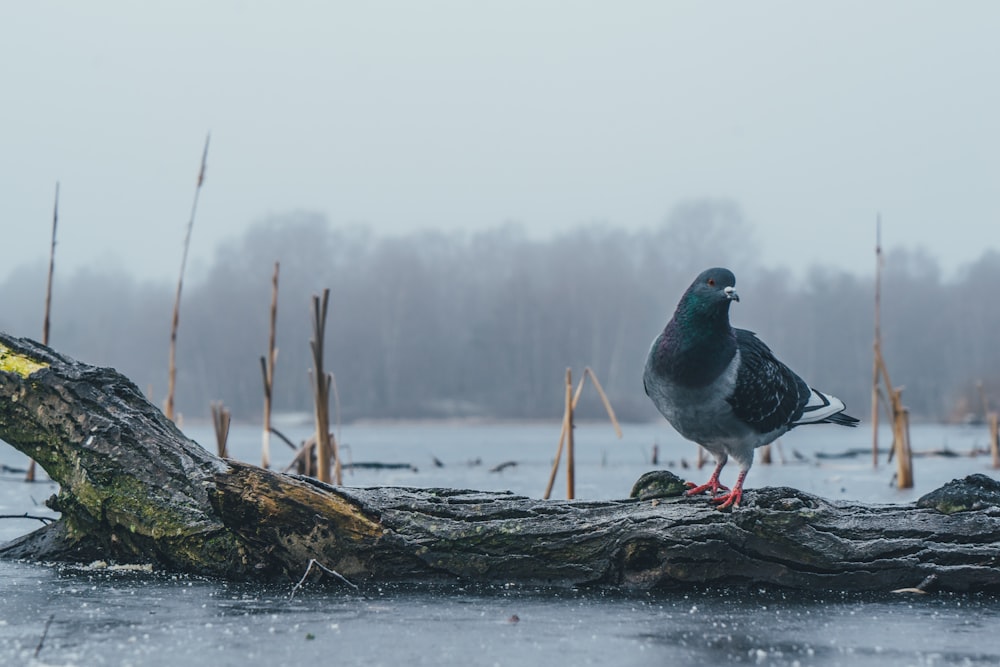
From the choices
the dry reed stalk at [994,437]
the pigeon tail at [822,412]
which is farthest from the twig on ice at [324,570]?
the dry reed stalk at [994,437]

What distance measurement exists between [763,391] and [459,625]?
224cm

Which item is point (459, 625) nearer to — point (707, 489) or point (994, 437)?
point (707, 489)

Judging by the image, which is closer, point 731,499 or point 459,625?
point 459,625

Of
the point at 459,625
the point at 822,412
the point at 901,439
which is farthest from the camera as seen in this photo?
the point at 901,439

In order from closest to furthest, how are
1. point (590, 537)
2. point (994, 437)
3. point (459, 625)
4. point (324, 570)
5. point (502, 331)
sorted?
point (459, 625), point (590, 537), point (324, 570), point (994, 437), point (502, 331)

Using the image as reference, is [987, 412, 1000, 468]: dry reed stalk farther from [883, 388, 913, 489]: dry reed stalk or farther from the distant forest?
the distant forest

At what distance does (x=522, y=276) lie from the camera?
240 ft

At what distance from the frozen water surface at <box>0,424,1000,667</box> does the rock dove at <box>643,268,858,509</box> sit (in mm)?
845

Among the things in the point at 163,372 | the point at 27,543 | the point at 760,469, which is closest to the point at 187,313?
the point at 163,372

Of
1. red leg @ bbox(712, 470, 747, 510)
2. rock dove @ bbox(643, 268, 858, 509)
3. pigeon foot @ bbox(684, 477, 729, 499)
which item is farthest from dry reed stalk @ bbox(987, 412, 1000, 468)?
red leg @ bbox(712, 470, 747, 510)

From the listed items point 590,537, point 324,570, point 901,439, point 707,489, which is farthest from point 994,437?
point 324,570

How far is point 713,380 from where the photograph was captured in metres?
5.63

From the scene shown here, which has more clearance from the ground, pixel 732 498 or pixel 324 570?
pixel 732 498

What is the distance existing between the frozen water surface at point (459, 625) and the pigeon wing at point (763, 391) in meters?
0.94
